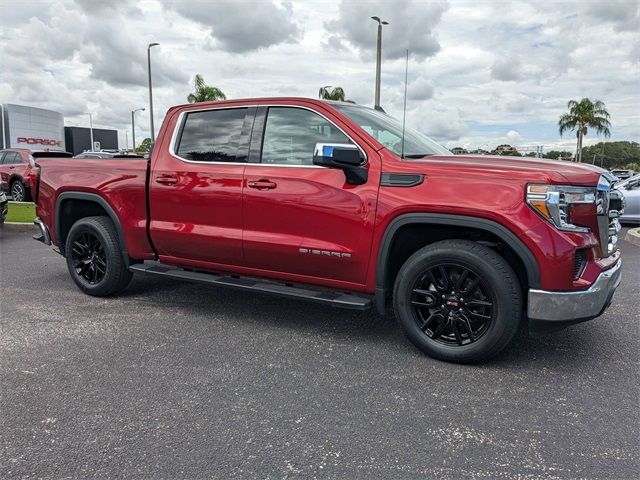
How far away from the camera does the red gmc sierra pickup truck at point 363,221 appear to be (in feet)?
10.9

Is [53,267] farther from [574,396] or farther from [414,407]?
[574,396]

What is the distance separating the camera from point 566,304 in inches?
129

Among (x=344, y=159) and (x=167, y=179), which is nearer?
(x=344, y=159)

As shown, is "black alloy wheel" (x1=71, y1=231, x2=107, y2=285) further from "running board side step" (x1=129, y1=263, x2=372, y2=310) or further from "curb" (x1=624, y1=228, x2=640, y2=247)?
"curb" (x1=624, y1=228, x2=640, y2=247)

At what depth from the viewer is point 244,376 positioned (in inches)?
135

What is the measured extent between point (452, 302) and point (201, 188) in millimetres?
2304

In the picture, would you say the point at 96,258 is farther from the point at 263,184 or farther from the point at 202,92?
the point at 202,92

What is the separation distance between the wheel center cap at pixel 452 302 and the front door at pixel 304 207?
0.64 m

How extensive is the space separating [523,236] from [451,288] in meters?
0.60

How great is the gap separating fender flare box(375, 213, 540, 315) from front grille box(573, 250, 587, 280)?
0.24 meters

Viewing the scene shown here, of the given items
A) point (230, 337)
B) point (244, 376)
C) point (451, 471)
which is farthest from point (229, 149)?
point (451, 471)

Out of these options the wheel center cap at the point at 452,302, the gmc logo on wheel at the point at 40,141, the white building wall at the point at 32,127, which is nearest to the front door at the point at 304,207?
the wheel center cap at the point at 452,302

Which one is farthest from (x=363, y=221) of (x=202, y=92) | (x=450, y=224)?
(x=202, y=92)

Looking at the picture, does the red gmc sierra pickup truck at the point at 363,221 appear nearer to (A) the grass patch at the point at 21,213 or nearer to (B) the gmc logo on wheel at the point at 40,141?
(A) the grass patch at the point at 21,213
